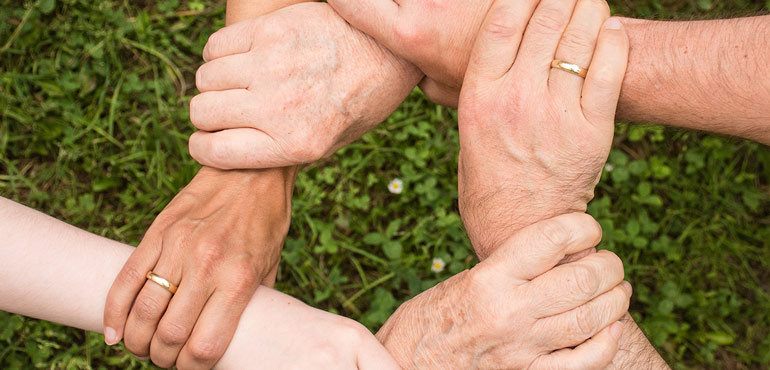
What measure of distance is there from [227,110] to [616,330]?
4.85 feet

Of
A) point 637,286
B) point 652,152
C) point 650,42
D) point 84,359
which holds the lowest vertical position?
point 84,359

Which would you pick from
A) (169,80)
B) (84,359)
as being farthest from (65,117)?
(84,359)

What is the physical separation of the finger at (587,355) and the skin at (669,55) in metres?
0.72

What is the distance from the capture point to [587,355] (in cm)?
178

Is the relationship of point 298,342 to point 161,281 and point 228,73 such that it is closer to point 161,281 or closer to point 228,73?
point 161,281

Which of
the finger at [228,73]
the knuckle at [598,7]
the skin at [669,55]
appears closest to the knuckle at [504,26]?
the skin at [669,55]

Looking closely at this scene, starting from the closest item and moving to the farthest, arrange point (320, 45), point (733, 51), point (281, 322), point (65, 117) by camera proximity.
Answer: point (733, 51) < point (281, 322) < point (320, 45) < point (65, 117)

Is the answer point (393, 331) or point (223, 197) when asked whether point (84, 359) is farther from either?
point (393, 331)

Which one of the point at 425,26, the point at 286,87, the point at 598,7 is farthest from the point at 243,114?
the point at 598,7

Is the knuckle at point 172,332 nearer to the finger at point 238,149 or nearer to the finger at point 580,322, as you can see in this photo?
the finger at point 238,149

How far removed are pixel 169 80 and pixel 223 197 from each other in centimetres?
142

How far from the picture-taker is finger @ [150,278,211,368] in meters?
1.90

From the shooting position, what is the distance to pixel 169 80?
3.34 meters

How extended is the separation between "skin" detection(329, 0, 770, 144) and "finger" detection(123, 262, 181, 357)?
3.58ft
